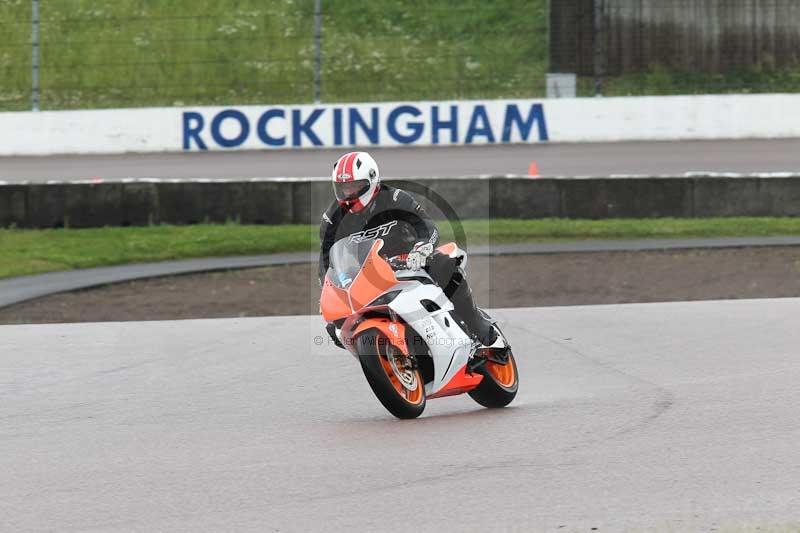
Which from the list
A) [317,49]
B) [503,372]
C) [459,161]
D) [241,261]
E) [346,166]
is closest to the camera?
[346,166]

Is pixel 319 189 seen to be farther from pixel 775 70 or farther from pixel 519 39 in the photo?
pixel 775 70

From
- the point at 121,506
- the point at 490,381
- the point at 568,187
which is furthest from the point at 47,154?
the point at 121,506

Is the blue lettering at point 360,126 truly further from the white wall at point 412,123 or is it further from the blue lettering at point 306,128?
the blue lettering at point 306,128

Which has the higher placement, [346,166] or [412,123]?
[412,123]

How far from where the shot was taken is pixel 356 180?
7266 millimetres

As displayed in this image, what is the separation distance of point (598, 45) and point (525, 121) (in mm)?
2042

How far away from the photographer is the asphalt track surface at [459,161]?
20703 mm

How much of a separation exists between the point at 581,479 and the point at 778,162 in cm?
1611

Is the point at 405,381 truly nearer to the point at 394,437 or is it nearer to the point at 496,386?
the point at 394,437

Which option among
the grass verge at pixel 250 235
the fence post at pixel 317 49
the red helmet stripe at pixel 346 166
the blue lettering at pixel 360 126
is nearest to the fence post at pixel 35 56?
the fence post at pixel 317 49

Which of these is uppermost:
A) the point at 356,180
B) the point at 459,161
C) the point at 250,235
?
the point at 459,161

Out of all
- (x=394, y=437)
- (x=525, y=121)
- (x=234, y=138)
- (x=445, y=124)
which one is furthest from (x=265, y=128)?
(x=394, y=437)

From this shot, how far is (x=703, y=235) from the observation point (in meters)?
16.9

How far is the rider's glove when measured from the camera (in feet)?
23.9
